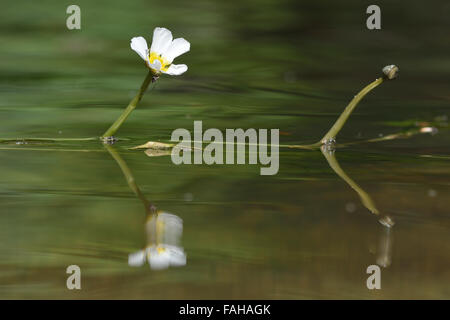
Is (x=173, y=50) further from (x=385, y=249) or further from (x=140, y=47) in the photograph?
(x=385, y=249)

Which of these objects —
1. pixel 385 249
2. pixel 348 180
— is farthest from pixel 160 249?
pixel 348 180

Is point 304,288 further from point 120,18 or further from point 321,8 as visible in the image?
point 321,8

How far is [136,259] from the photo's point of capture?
112cm

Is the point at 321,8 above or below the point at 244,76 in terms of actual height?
above

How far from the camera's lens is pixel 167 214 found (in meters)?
1.34

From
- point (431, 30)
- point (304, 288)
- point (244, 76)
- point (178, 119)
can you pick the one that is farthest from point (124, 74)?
point (304, 288)

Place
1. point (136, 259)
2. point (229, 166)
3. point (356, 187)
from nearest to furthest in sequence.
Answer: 1. point (136, 259)
2. point (356, 187)
3. point (229, 166)

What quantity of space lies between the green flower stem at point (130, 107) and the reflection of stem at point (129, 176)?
4cm

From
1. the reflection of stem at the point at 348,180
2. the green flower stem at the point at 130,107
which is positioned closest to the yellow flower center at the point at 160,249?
the reflection of stem at the point at 348,180

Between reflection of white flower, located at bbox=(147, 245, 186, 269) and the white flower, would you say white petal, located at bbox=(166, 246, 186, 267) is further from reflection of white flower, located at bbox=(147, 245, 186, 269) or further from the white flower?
the white flower

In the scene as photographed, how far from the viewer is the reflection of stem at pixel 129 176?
1.40m

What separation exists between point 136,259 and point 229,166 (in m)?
0.66

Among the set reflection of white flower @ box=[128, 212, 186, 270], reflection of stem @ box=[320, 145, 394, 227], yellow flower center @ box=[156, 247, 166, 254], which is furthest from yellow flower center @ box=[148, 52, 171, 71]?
yellow flower center @ box=[156, 247, 166, 254]

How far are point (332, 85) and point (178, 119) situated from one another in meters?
0.76
